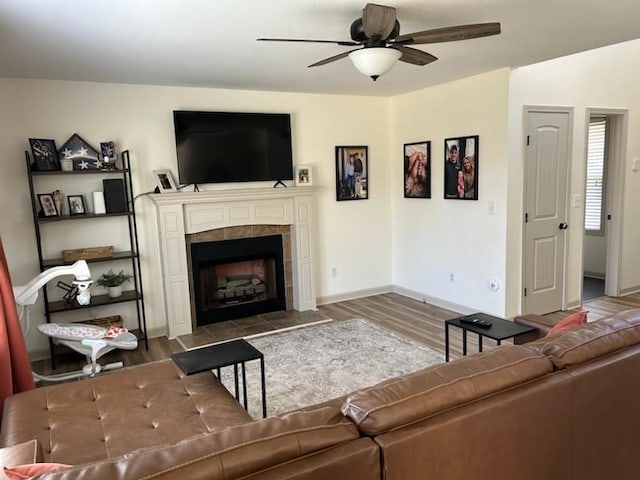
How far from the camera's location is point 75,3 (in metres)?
2.40

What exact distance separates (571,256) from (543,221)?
0.63 metres

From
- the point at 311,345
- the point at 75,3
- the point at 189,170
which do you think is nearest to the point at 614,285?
→ the point at 311,345

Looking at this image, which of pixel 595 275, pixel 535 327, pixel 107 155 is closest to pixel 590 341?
pixel 535 327

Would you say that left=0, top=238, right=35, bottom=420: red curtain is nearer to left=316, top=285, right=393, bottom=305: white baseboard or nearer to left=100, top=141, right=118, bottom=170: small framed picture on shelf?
left=100, top=141, right=118, bottom=170: small framed picture on shelf

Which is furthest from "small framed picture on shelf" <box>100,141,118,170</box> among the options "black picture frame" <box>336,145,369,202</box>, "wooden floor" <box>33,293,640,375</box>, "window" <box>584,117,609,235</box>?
"window" <box>584,117,609,235</box>

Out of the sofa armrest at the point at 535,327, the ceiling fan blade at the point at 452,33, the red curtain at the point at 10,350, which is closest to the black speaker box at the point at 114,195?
the red curtain at the point at 10,350

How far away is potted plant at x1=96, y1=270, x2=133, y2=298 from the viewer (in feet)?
14.2

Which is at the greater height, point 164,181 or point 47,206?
point 164,181

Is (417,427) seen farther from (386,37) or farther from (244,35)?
(244,35)

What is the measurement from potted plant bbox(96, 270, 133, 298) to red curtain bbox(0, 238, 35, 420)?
147 cm

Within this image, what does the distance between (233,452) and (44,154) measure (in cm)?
381

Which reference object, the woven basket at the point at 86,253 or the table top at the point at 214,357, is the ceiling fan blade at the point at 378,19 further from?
the woven basket at the point at 86,253

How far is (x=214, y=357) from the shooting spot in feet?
8.54

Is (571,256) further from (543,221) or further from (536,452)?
(536,452)
